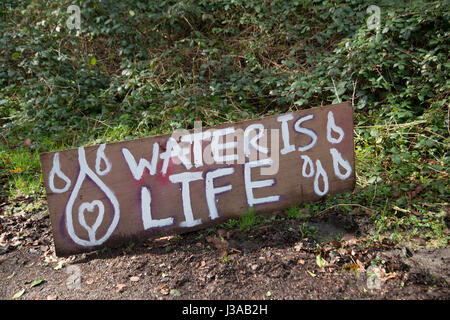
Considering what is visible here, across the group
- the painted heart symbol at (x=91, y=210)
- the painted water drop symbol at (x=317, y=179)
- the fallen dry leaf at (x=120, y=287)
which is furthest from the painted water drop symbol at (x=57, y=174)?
the painted water drop symbol at (x=317, y=179)

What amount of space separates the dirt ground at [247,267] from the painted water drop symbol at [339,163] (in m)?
0.37

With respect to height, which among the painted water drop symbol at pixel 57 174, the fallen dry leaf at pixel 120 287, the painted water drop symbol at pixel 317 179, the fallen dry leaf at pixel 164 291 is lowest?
the fallen dry leaf at pixel 164 291

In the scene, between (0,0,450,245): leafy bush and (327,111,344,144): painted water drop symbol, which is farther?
(0,0,450,245): leafy bush

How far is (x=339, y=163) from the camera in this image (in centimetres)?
332

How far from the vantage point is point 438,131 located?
3865 mm

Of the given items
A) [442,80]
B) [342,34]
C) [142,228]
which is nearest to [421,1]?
[342,34]

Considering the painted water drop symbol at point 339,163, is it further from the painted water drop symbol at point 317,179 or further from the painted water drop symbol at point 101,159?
the painted water drop symbol at point 101,159

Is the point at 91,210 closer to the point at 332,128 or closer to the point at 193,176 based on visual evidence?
the point at 193,176

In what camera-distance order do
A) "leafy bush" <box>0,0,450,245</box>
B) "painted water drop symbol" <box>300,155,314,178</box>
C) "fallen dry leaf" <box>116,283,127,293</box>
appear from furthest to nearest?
1. "leafy bush" <box>0,0,450,245</box>
2. "painted water drop symbol" <box>300,155,314,178</box>
3. "fallen dry leaf" <box>116,283,127,293</box>

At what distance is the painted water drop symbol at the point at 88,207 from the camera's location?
279cm

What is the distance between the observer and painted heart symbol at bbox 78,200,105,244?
2.82 meters

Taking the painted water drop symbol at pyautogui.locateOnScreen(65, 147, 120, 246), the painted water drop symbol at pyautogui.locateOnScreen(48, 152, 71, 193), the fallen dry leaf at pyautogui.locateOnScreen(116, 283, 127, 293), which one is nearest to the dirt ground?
the fallen dry leaf at pyautogui.locateOnScreen(116, 283, 127, 293)

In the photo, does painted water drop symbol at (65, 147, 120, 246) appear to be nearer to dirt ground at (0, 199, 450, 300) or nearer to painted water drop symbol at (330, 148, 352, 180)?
dirt ground at (0, 199, 450, 300)

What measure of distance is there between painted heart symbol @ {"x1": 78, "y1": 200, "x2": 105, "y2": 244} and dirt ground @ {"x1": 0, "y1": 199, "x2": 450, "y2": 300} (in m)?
0.18
